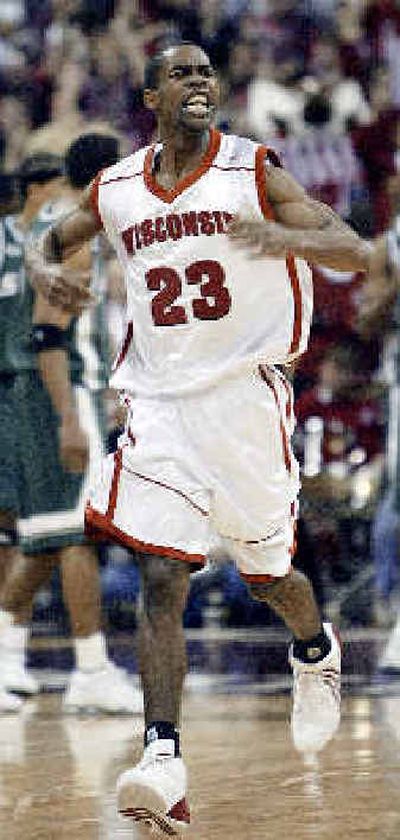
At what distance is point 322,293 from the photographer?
10734 millimetres

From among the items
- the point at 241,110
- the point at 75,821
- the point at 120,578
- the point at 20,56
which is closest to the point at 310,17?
the point at 241,110

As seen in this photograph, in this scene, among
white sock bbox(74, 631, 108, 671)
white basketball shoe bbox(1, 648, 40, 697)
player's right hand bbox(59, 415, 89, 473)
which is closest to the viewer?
player's right hand bbox(59, 415, 89, 473)

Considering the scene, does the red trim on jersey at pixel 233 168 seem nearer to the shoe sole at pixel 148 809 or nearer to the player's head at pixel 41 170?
the shoe sole at pixel 148 809

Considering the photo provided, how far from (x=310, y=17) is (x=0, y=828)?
25.0 feet

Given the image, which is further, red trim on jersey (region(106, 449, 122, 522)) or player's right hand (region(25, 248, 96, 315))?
player's right hand (region(25, 248, 96, 315))

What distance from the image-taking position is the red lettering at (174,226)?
520 centimetres

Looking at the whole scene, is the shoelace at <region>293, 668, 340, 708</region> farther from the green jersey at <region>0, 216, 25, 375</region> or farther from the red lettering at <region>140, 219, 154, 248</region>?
the green jersey at <region>0, 216, 25, 375</region>

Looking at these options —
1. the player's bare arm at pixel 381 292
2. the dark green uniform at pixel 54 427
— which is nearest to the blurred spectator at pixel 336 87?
the player's bare arm at pixel 381 292

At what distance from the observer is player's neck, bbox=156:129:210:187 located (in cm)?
528

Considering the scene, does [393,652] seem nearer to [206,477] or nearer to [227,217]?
[206,477]

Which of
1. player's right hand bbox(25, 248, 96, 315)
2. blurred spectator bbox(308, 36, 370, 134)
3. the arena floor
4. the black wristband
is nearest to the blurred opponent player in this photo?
the black wristband

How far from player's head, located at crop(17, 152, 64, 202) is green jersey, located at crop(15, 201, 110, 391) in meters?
0.15

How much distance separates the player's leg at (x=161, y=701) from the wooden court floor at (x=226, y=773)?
191 mm

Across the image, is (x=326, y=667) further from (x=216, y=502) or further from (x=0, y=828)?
Result: (x=0, y=828)
